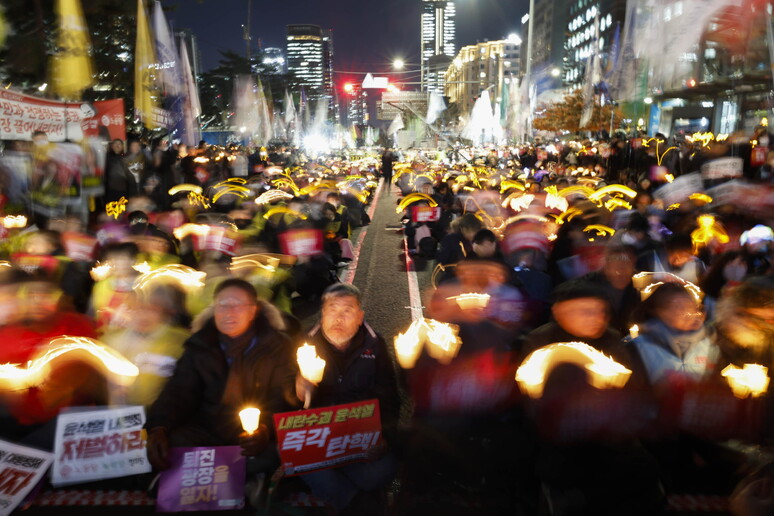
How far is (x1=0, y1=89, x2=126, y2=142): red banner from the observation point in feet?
39.7

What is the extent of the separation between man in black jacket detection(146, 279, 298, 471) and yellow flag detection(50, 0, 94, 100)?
11.8 metres

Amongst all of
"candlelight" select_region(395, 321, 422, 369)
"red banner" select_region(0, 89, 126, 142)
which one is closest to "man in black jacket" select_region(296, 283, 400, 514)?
"candlelight" select_region(395, 321, 422, 369)

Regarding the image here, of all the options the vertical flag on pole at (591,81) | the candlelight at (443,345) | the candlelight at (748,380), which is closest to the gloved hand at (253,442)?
the candlelight at (443,345)

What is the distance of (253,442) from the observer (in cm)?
429

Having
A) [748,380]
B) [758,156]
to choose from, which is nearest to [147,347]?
[748,380]

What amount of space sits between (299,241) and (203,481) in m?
5.82

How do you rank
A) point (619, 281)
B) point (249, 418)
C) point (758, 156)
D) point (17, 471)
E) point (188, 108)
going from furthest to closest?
point (188, 108), point (758, 156), point (619, 281), point (17, 471), point (249, 418)

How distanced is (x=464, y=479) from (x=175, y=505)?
199 cm

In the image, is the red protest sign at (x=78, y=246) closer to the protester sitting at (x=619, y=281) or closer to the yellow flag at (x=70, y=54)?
the protester sitting at (x=619, y=281)

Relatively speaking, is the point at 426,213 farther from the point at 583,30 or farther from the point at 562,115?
the point at 583,30

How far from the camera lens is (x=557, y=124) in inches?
2692

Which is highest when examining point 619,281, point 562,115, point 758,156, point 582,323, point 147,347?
point 562,115

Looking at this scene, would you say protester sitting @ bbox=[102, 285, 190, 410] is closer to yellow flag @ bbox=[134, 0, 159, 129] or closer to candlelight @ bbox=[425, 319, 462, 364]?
candlelight @ bbox=[425, 319, 462, 364]

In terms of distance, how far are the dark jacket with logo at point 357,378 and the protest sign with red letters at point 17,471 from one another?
6.44 feet
